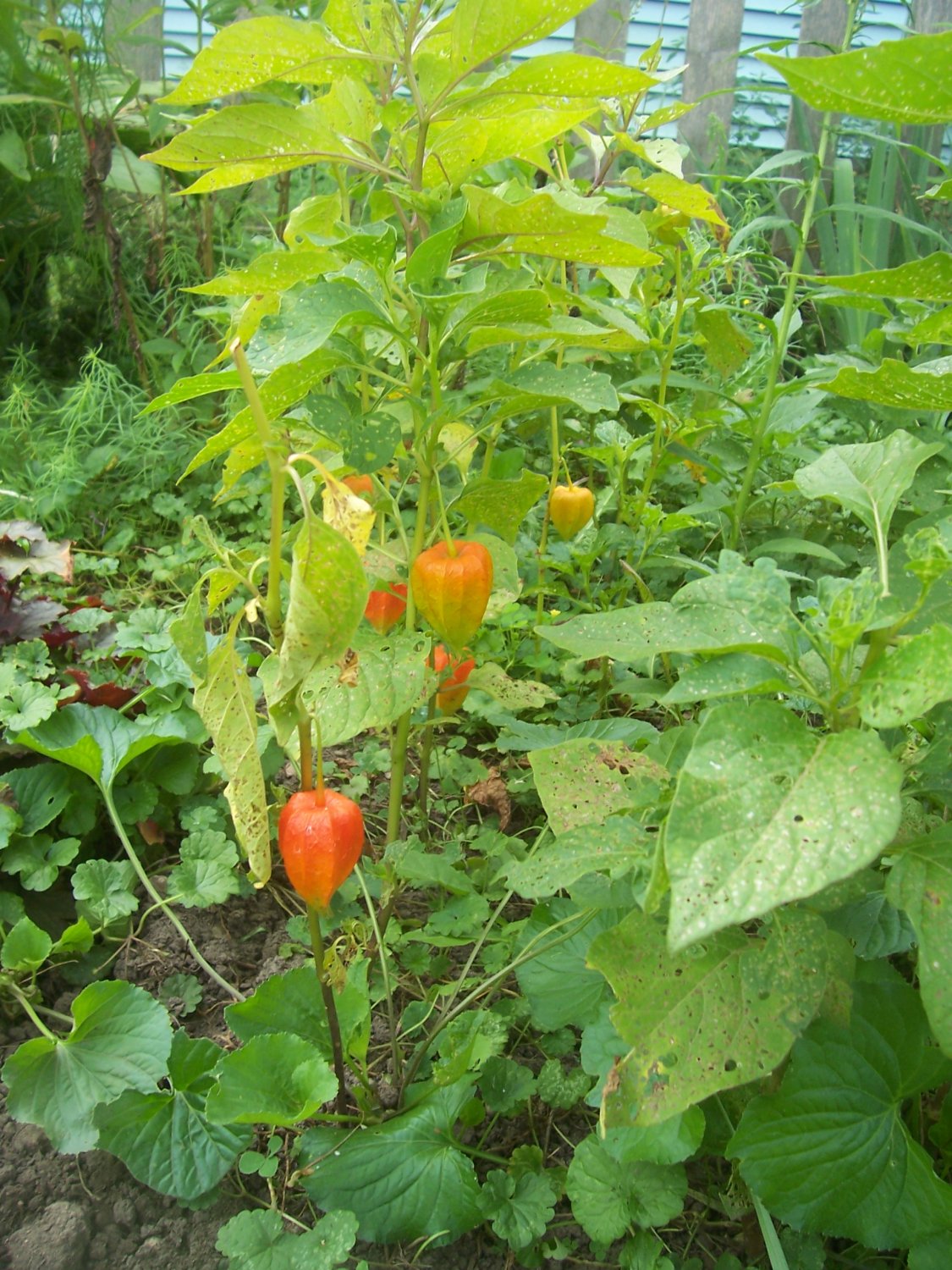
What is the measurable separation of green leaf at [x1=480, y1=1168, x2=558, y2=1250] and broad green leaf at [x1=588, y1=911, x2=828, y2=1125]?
0.29 meters

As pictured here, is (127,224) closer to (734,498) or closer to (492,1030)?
(734,498)

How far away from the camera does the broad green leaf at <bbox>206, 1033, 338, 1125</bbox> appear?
2.65ft

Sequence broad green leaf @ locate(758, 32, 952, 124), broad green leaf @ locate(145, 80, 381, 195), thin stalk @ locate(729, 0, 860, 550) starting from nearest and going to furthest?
1. broad green leaf @ locate(758, 32, 952, 124)
2. broad green leaf @ locate(145, 80, 381, 195)
3. thin stalk @ locate(729, 0, 860, 550)

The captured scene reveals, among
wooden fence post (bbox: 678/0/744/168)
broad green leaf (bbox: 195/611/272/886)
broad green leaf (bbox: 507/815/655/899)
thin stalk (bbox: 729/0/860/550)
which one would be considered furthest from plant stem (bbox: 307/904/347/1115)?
wooden fence post (bbox: 678/0/744/168)

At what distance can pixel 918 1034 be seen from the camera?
829mm

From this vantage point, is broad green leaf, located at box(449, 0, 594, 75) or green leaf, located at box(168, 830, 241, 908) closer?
broad green leaf, located at box(449, 0, 594, 75)

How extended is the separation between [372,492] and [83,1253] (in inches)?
31.3

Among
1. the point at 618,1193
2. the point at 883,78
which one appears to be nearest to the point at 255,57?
the point at 883,78

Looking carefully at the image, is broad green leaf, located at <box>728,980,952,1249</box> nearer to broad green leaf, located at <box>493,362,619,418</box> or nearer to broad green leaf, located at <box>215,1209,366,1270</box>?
broad green leaf, located at <box>215,1209,366,1270</box>

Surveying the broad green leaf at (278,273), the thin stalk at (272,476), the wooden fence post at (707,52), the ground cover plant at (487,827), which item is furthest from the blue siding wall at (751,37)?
the thin stalk at (272,476)

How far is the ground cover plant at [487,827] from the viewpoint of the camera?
652 mm

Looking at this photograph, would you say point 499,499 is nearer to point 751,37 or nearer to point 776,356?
point 776,356

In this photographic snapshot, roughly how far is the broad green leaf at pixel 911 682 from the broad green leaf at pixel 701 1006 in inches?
7.6

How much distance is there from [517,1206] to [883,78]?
0.96m
